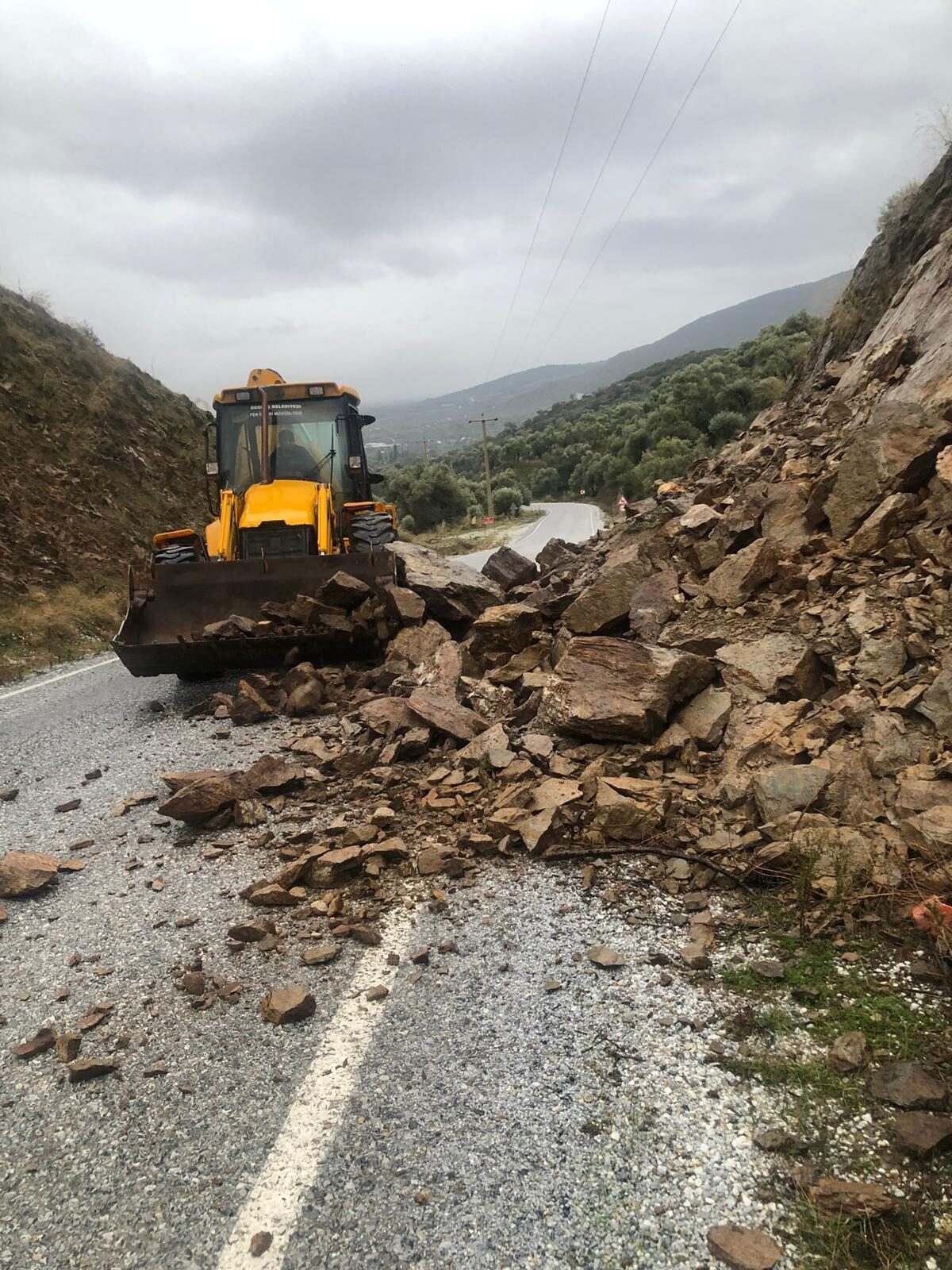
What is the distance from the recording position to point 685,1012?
2873 millimetres

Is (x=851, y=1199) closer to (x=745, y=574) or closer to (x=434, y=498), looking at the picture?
(x=745, y=574)

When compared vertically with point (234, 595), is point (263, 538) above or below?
above

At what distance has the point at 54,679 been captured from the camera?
1030 cm

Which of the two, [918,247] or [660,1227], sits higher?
[918,247]

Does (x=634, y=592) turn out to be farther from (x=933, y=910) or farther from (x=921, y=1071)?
(x=921, y=1071)

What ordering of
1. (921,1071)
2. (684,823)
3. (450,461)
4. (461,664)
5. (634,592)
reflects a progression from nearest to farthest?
1. (921,1071)
2. (684,823)
3. (634,592)
4. (461,664)
5. (450,461)

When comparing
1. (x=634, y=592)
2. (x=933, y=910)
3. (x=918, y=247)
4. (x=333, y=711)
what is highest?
(x=918, y=247)

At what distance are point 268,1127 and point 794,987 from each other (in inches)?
76.9

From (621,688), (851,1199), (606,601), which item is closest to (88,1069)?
(851,1199)

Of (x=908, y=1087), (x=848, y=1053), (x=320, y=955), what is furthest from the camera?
(x=320, y=955)

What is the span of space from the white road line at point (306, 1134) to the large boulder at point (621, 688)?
215cm

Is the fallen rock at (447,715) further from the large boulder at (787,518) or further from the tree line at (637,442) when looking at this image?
the tree line at (637,442)

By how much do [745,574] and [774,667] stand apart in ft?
4.14

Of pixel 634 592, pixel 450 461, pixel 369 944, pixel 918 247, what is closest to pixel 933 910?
pixel 369 944
